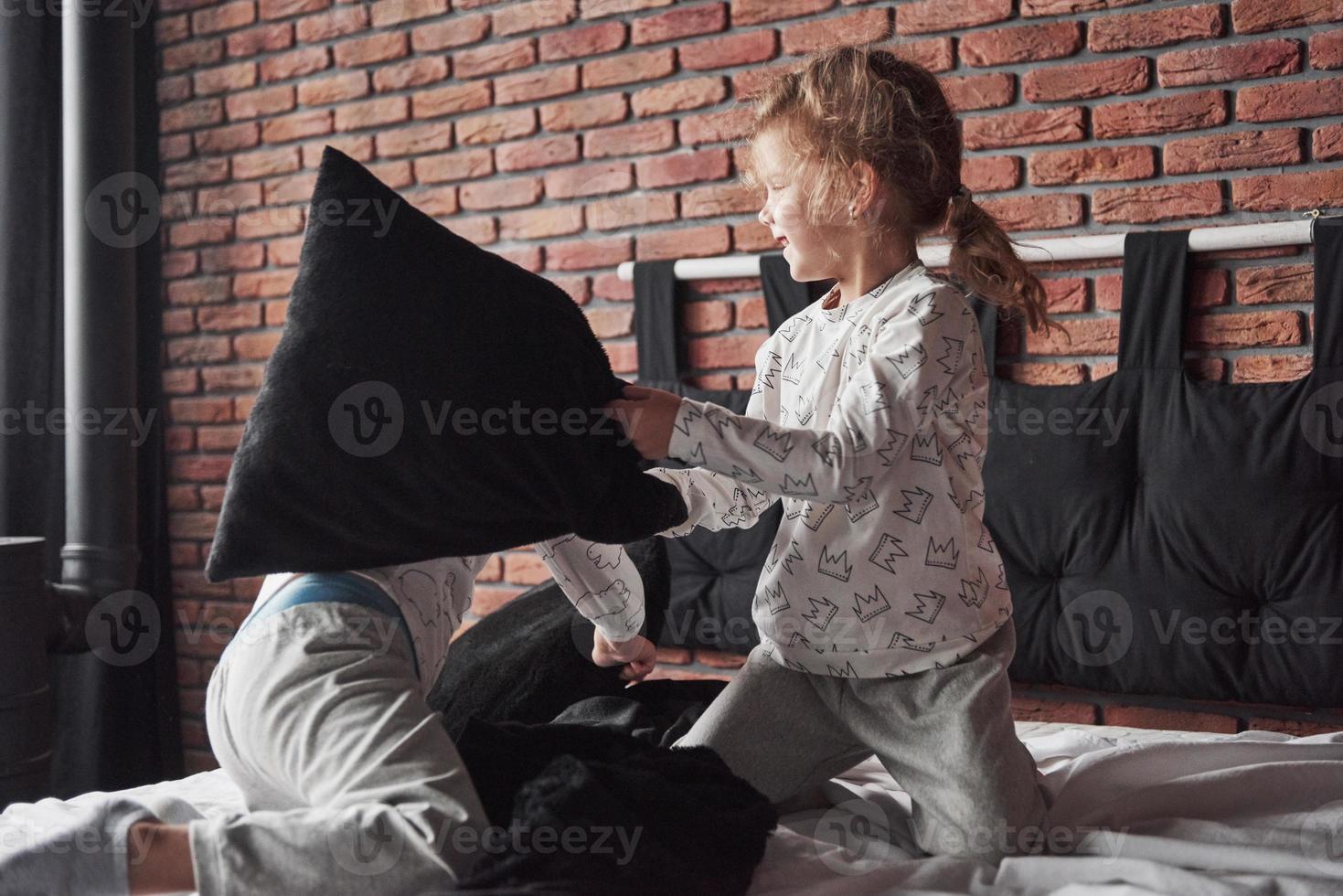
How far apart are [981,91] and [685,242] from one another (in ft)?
2.00

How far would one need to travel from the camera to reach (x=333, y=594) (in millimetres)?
1079

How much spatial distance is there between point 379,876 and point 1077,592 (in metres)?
1.25

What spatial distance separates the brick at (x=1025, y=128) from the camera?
6.32 ft

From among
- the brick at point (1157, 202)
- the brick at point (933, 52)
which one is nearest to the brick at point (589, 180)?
the brick at point (933, 52)

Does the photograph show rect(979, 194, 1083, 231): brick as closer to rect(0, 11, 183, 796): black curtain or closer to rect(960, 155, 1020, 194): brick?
rect(960, 155, 1020, 194): brick

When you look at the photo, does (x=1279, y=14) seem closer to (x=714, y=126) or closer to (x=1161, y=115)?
(x=1161, y=115)

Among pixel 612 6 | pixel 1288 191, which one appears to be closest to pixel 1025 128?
pixel 1288 191

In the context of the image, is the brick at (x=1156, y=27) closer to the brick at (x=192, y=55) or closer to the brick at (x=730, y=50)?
the brick at (x=730, y=50)

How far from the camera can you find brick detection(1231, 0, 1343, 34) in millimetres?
1741

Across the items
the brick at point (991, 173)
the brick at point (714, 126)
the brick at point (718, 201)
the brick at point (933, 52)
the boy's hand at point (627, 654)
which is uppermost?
the brick at point (933, 52)

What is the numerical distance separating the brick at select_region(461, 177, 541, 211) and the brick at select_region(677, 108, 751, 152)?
350 mm

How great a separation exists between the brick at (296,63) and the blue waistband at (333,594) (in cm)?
191

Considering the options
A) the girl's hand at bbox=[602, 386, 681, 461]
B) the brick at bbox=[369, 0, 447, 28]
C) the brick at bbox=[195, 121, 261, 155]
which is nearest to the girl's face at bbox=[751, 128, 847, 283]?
the girl's hand at bbox=[602, 386, 681, 461]

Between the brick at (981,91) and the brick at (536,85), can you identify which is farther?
the brick at (536,85)
